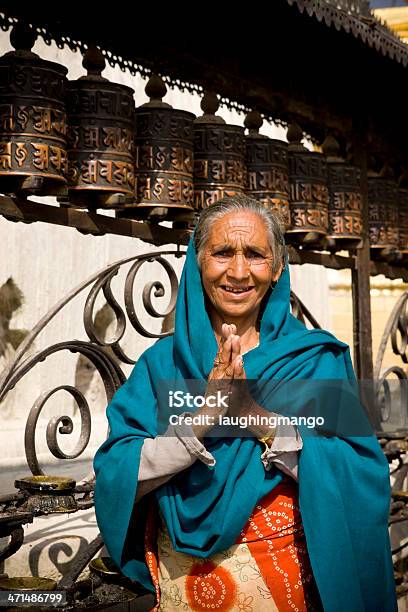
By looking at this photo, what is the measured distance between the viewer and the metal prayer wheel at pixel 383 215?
4.38 meters

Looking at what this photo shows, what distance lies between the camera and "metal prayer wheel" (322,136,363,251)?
407 centimetres

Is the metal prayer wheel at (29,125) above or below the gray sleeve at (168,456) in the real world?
above

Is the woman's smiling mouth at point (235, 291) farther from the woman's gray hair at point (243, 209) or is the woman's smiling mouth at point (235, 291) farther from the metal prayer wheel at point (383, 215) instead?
the metal prayer wheel at point (383, 215)

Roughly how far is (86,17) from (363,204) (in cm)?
169

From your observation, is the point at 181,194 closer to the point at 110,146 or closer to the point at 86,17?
the point at 110,146

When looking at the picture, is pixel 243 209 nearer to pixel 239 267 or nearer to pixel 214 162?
pixel 239 267

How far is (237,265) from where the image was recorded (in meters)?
1.89

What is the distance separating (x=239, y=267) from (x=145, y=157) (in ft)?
4.57

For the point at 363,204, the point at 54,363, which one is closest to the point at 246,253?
the point at 363,204

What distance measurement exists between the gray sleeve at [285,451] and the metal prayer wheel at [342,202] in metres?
2.40

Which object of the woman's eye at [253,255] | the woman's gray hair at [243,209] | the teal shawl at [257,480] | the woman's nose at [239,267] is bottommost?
the teal shawl at [257,480]

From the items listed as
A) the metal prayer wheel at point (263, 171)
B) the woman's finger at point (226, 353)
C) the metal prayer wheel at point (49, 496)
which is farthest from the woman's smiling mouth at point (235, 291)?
the metal prayer wheel at point (263, 171)

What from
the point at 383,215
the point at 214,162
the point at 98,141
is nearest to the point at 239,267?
the point at 98,141

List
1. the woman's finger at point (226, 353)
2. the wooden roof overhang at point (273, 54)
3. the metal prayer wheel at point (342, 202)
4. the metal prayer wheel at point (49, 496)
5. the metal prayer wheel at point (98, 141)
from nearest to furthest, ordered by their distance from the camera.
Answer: the woman's finger at point (226, 353)
the metal prayer wheel at point (49, 496)
the metal prayer wheel at point (98, 141)
the wooden roof overhang at point (273, 54)
the metal prayer wheel at point (342, 202)
